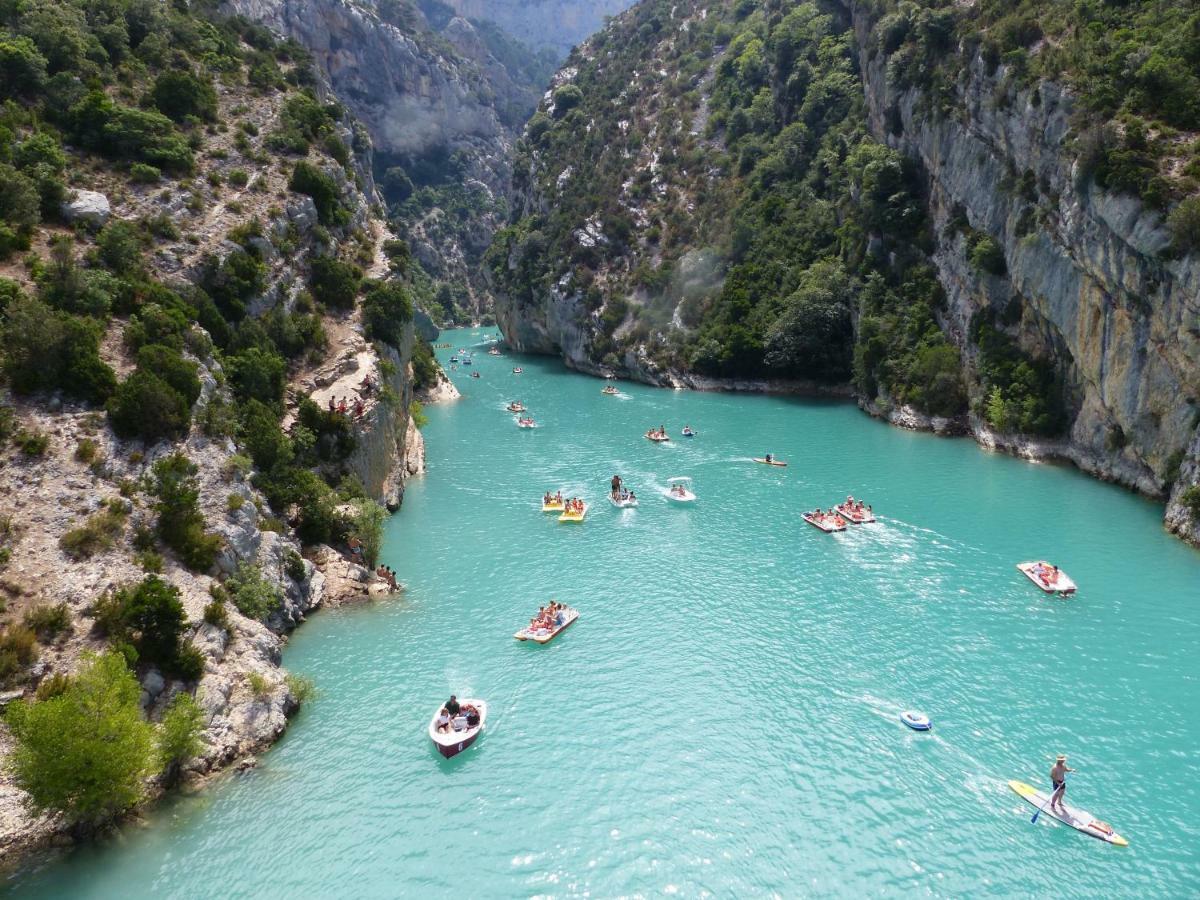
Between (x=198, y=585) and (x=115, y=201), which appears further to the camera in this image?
(x=115, y=201)

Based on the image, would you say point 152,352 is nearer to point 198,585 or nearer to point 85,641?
point 198,585

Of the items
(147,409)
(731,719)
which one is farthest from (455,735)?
(147,409)

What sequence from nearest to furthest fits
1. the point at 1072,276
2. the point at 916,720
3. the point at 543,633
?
the point at 916,720, the point at 543,633, the point at 1072,276

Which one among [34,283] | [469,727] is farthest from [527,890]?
[34,283]

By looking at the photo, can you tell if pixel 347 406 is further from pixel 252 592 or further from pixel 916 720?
pixel 916 720

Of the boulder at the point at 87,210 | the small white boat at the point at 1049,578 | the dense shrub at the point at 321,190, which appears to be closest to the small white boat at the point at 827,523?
the small white boat at the point at 1049,578

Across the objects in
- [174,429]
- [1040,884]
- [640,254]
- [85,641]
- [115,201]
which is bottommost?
[1040,884]

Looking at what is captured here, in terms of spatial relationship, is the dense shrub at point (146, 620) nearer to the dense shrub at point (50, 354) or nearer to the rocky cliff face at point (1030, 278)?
the dense shrub at point (50, 354)

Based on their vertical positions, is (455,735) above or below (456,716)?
below
